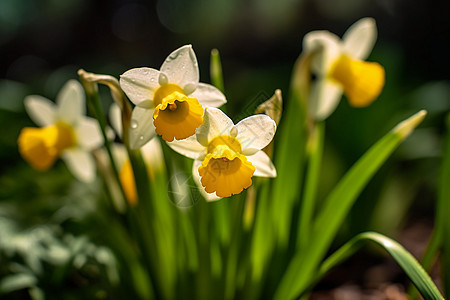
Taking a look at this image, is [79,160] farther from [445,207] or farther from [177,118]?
[445,207]

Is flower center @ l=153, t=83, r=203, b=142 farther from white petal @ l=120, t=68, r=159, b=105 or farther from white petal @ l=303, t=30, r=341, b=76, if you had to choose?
white petal @ l=303, t=30, r=341, b=76

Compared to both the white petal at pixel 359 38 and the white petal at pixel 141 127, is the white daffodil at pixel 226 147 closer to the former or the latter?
the white petal at pixel 141 127

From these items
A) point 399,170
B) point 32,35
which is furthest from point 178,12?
point 399,170

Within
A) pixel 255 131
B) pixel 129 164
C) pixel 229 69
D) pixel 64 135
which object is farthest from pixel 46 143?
pixel 229 69

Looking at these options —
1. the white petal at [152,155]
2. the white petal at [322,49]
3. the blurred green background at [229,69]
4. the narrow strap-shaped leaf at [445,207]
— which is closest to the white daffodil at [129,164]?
the white petal at [152,155]

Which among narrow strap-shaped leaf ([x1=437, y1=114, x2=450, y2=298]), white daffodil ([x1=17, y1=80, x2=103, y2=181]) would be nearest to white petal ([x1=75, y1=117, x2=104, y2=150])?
white daffodil ([x1=17, y1=80, x2=103, y2=181])

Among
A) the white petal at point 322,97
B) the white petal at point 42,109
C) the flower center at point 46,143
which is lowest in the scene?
the flower center at point 46,143
